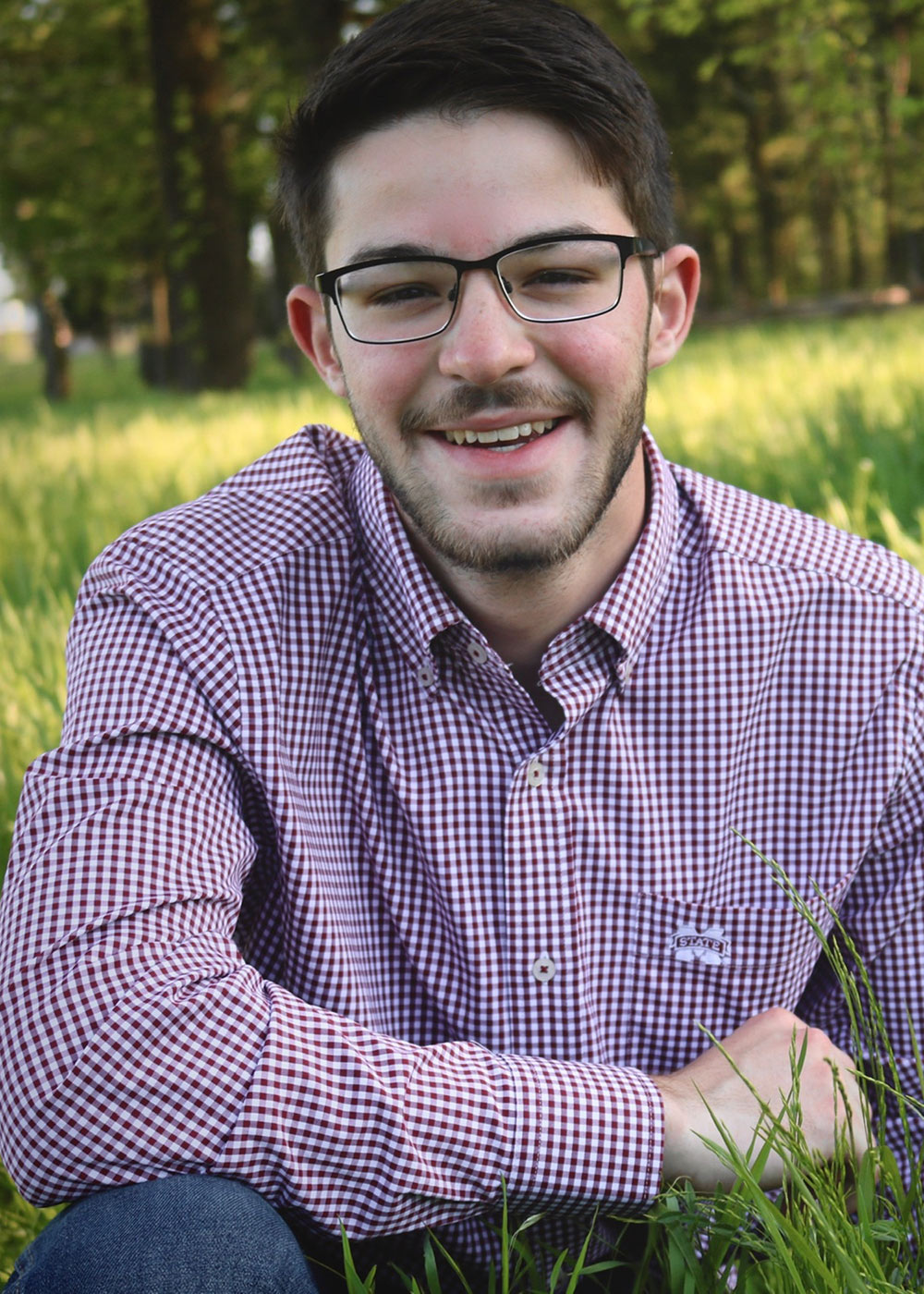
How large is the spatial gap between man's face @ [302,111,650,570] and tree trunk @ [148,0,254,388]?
11.5 m

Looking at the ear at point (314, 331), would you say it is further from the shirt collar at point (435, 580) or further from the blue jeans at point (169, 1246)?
the blue jeans at point (169, 1246)

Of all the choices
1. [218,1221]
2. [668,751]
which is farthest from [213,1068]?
[668,751]

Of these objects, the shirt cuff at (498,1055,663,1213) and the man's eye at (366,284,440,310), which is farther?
the man's eye at (366,284,440,310)

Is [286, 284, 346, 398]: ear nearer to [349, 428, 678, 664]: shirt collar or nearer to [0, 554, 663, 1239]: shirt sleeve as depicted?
[349, 428, 678, 664]: shirt collar

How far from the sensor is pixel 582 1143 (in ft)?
5.16

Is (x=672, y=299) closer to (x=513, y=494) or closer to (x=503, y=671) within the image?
(x=513, y=494)

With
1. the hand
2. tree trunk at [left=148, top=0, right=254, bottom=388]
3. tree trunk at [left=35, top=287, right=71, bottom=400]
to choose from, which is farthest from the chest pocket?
tree trunk at [left=35, top=287, right=71, bottom=400]

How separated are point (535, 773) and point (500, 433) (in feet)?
1.64

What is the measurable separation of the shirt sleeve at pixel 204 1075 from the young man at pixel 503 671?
0.03 meters

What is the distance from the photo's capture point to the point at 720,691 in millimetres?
1967

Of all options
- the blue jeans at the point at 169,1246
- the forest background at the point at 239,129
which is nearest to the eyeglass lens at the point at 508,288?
the blue jeans at the point at 169,1246

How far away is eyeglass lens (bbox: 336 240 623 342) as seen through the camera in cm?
189

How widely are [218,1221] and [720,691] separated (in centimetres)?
103

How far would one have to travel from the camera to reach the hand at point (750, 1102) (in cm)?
159
